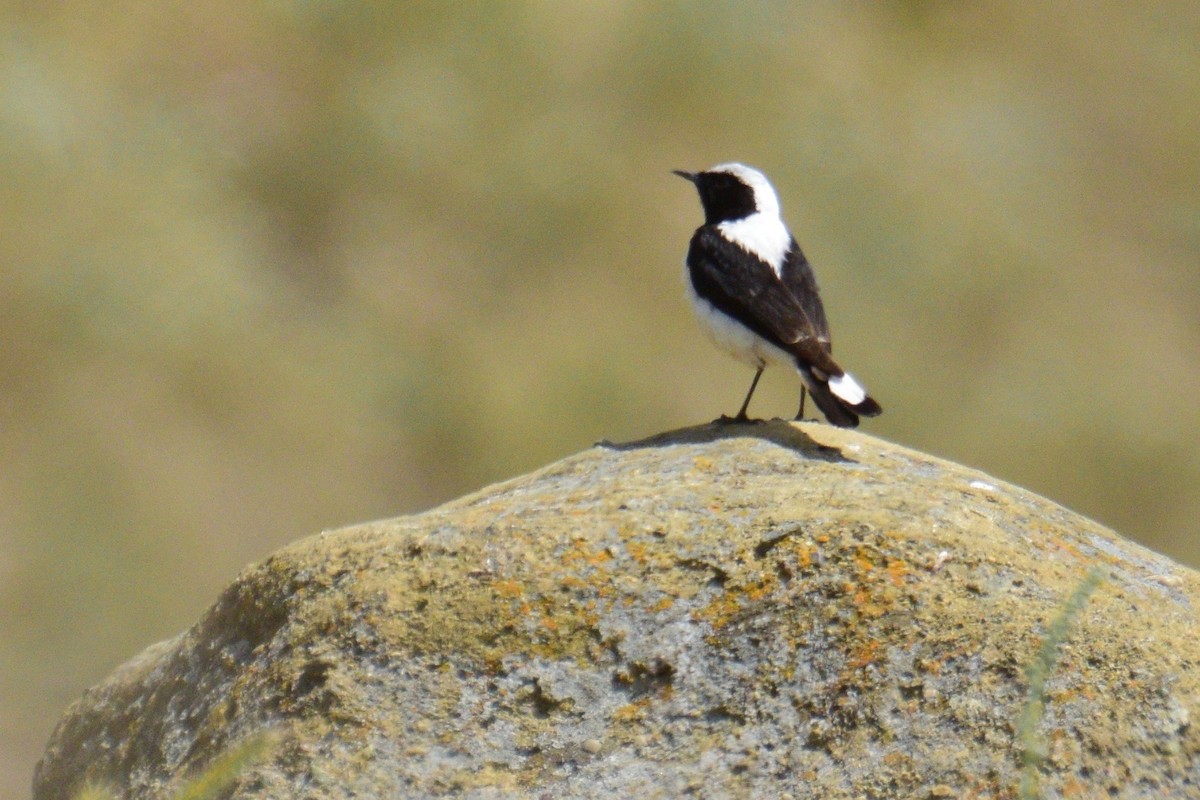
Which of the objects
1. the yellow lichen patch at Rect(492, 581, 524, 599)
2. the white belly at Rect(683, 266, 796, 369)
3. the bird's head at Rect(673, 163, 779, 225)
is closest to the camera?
the yellow lichen patch at Rect(492, 581, 524, 599)

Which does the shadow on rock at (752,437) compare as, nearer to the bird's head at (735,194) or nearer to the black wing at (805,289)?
the black wing at (805,289)

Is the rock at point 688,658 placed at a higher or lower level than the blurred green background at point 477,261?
lower

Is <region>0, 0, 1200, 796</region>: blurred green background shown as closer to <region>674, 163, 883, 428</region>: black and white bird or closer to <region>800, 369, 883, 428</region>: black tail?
<region>674, 163, 883, 428</region>: black and white bird

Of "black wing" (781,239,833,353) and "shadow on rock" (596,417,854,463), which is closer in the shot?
"shadow on rock" (596,417,854,463)

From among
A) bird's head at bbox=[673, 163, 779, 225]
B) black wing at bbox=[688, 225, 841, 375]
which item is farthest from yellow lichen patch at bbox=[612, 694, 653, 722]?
bird's head at bbox=[673, 163, 779, 225]

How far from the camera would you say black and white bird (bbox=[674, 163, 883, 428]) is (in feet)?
23.6

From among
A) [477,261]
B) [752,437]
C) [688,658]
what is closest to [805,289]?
[752,437]

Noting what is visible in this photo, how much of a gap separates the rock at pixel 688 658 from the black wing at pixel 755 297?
234cm

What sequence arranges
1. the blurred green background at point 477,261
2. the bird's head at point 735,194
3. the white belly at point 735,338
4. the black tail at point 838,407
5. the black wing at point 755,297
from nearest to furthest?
1. the black tail at point 838,407
2. the black wing at point 755,297
3. the white belly at point 735,338
4. the bird's head at point 735,194
5. the blurred green background at point 477,261

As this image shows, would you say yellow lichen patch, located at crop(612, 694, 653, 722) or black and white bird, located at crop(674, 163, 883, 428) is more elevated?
black and white bird, located at crop(674, 163, 883, 428)

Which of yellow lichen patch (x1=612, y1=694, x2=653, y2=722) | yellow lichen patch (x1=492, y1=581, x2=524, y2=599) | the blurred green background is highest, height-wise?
the blurred green background

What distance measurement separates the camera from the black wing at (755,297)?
7477 millimetres

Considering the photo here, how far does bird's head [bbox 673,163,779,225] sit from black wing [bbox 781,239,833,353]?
2.00ft

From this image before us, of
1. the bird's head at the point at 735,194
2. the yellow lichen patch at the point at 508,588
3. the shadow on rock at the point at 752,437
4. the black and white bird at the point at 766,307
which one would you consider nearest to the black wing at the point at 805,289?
the black and white bird at the point at 766,307
